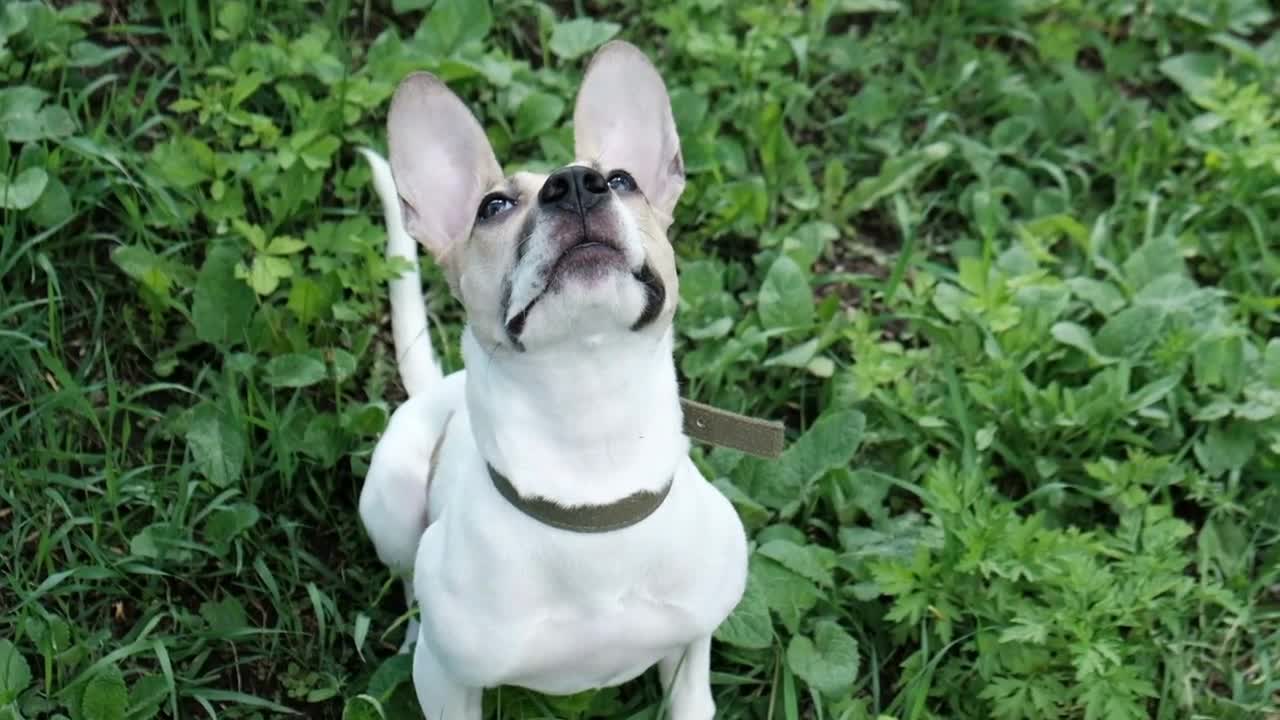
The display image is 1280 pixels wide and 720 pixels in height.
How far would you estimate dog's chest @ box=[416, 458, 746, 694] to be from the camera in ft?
8.13

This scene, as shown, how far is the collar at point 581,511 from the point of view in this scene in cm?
246

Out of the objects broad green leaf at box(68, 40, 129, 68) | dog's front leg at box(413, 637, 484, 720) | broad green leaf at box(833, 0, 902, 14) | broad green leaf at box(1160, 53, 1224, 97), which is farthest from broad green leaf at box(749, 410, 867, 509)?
broad green leaf at box(68, 40, 129, 68)

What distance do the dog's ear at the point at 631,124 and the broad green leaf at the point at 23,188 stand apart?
61.4 inches

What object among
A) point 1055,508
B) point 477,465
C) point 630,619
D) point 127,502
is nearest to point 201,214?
point 127,502

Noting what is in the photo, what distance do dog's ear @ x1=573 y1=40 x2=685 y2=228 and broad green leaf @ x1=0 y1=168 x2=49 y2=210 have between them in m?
1.56

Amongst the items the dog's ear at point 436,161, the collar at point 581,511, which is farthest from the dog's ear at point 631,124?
the collar at point 581,511

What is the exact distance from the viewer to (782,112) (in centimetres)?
430

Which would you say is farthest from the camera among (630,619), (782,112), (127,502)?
(782,112)

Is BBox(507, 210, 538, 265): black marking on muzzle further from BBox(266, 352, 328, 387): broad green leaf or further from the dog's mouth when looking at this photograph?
BBox(266, 352, 328, 387): broad green leaf

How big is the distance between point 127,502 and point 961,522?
1826 millimetres

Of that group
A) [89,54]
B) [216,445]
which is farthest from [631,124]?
[89,54]

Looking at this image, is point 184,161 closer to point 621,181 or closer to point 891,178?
point 621,181

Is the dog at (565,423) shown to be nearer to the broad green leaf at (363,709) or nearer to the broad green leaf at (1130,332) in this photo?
the broad green leaf at (363,709)

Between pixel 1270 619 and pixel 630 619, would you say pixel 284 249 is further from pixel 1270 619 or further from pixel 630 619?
pixel 1270 619
